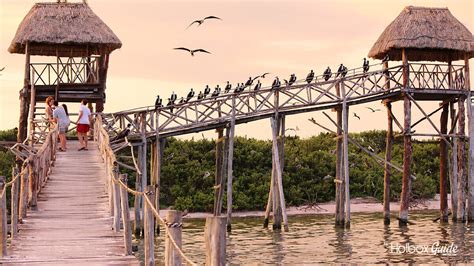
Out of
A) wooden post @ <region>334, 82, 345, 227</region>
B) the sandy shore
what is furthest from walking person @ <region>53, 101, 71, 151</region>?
the sandy shore

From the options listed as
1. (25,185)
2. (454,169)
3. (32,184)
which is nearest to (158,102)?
(454,169)

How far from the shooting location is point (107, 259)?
597 inches

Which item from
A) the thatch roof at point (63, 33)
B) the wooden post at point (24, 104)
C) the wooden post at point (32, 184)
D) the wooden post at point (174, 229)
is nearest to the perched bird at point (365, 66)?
the thatch roof at point (63, 33)

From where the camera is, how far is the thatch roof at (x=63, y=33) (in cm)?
3628

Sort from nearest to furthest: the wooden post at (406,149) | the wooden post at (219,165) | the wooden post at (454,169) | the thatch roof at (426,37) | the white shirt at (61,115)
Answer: the white shirt at (61,115), the wooden post at (219,165), the wooden post at (406,149), the thatch roof at (426,37), the wooden post at (454,169)

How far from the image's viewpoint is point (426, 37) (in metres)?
34.9

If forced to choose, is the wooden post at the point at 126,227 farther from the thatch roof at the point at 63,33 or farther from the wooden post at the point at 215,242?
the thatch roof at the point at 63,33

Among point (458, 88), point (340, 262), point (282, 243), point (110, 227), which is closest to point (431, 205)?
point (458, 88)

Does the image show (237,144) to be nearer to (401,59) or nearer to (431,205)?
(431,205)

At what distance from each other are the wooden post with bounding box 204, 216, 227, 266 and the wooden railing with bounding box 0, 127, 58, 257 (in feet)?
20.0

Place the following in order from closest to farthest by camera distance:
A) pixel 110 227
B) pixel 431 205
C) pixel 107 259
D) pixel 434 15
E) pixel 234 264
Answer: pixel 107 259
pixel 110 227
pixel 234 264
pixel 434 15
pixel 431 205

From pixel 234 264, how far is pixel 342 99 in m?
8.61

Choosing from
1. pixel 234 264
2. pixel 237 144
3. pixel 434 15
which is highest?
pixel 434 15

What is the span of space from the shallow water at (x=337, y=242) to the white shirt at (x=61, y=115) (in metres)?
4.03
